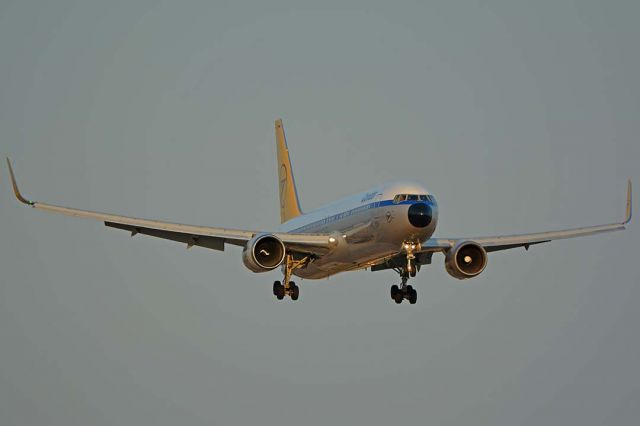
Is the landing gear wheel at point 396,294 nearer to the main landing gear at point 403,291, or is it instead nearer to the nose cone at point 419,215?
the main landing gear at point 403,291

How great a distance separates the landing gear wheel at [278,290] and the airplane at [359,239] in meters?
0.05

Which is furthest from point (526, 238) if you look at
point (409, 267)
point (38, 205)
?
point (38, 205)

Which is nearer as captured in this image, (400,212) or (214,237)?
(400,212)

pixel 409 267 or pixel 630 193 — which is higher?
pixel 630 193

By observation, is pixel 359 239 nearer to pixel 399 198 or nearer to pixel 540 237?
pixel 399 198

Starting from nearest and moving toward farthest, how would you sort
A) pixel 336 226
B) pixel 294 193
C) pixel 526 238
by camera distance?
pixel 336 226 → pixel 526 238 → pixel 294 193

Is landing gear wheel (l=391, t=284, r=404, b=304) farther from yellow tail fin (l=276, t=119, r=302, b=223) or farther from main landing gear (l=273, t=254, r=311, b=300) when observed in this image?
yellow tail fin (l=276, t=119, r=302, b=223)

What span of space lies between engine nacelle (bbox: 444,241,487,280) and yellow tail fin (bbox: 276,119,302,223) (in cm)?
1629

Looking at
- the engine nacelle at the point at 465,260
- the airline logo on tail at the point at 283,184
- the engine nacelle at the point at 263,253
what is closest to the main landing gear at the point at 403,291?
the engine nacelle at the point at 465,260

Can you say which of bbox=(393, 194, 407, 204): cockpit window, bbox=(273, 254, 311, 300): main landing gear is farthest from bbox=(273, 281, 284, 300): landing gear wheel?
bbox=(393, 194, 407, 204): cockpit window

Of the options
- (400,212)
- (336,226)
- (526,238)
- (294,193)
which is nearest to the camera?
(400,212)

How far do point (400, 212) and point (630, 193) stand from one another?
1330 centimetres

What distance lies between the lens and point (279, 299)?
63.1 metres

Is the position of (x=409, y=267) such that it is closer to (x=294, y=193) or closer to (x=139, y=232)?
(x=139, y=232)
